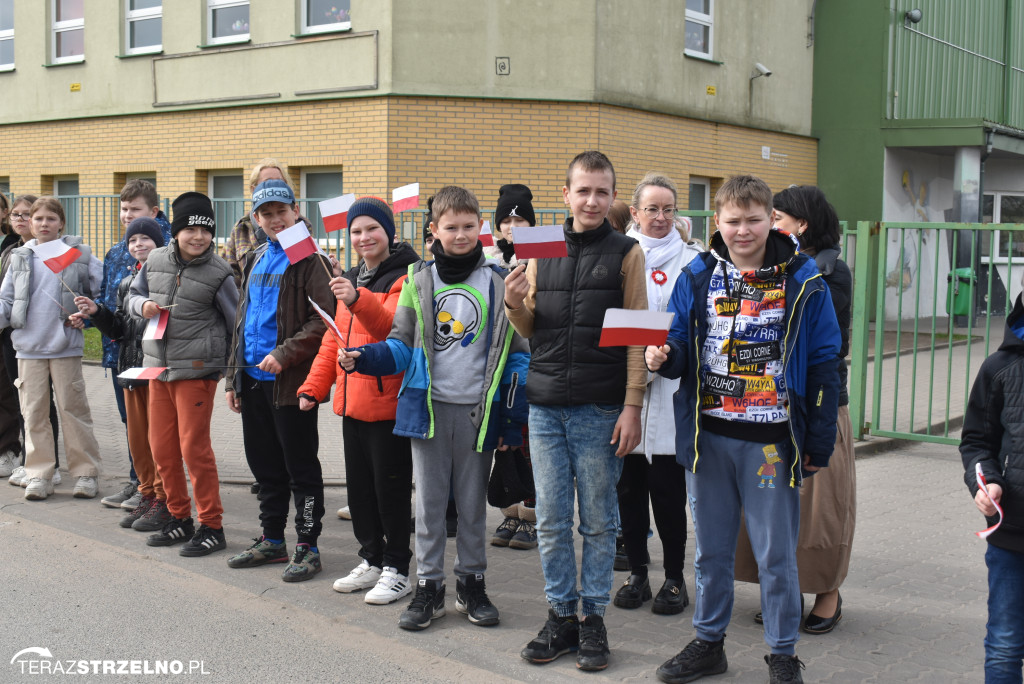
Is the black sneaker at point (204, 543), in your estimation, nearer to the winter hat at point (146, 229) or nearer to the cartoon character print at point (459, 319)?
the winter hat at point (146, 229)

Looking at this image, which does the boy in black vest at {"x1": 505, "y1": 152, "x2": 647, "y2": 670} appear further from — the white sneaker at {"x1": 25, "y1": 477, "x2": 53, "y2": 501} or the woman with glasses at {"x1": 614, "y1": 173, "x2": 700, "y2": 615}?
the white sneaker at {"x1": 25, "y1": 477, "x2": 53, "y2": 501}

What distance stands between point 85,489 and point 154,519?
3.69ft

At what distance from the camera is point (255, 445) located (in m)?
5.50

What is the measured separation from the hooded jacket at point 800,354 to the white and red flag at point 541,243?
56 centimetres

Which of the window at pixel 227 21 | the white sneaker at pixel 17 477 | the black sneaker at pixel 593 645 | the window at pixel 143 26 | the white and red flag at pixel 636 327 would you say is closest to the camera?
the white and red flag at pixel 636 327

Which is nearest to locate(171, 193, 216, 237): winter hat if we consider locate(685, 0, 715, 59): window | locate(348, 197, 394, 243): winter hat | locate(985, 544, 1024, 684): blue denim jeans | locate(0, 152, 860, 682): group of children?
locate(0, 152, 860, 682): group of children

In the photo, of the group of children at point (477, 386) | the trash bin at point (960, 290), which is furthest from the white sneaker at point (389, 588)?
the trash bin at point (960, 290)

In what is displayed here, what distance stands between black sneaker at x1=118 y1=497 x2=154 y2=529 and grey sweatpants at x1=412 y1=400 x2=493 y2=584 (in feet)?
8.16

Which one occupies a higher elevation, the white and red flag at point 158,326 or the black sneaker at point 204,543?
the white and red flag at point 158,326

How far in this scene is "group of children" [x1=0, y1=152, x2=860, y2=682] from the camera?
383 cm

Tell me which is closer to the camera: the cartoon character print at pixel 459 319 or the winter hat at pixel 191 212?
the cartoon character print at pixel 459 319

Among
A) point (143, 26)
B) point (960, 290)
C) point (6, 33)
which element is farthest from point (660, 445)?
point (6, 33)

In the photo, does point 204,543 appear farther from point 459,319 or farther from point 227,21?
point 227,21

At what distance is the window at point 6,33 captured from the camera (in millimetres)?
18906
